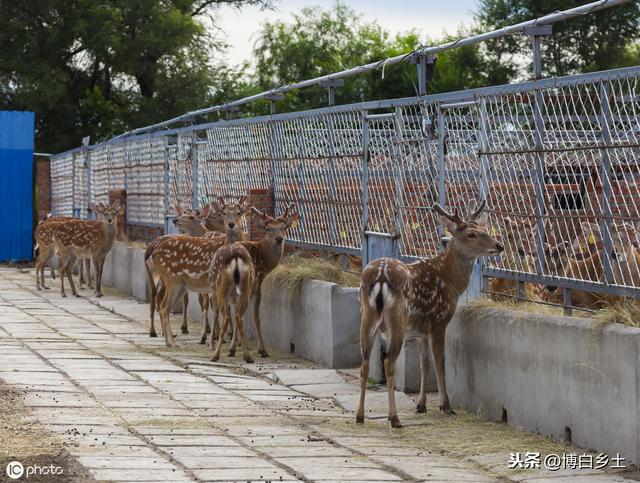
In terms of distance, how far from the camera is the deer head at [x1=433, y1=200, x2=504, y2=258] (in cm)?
1070

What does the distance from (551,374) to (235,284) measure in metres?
5.42

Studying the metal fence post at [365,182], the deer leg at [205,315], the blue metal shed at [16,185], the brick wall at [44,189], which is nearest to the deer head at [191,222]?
the deer leg at [205,315]

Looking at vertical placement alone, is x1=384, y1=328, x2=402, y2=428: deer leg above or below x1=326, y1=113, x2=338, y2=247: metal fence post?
below

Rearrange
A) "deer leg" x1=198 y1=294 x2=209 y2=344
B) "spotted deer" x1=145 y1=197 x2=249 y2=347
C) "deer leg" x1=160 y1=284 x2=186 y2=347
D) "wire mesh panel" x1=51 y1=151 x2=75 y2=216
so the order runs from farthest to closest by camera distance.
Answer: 1. "wire mesh panel" x1=51 y1=151 x2=75 y2=216
2. "deer leg" x1=198 y1=294 x2=209 y2=344
3. "spotted deer" x1=145 y1=197 x2=249 y2=347
4. "deer leg" x1=160 y1=284 x2=186 y2=347

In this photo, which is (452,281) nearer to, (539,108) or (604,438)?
(539,108)

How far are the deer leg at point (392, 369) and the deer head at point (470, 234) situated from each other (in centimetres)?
109

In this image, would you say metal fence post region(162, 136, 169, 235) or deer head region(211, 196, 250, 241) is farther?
metal fence post region(162, 136, 169, 235)

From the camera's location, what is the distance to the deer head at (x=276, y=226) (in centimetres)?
1453

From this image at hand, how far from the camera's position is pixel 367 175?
1338cm

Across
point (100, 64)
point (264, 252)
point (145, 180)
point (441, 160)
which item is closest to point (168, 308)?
point (264, 252)

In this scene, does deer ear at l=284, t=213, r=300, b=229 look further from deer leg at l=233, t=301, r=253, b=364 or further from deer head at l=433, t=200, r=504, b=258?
deer head at l=433, t=200, r=504, b=258

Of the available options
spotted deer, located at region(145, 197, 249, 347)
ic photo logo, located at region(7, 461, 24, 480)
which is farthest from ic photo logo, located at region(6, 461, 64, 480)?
spotted deer, located at region(145, 197, 249, 347)

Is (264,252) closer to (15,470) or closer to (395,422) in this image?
(395,422)

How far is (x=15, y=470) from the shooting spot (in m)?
7.66
